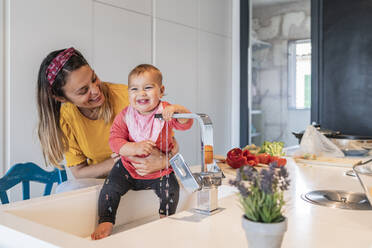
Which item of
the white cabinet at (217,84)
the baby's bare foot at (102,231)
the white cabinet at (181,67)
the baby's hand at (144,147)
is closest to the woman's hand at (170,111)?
the baby's hand at (144,147)

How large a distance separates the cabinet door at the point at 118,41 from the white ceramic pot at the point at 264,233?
7.97ft

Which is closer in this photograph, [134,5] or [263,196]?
[263,196]

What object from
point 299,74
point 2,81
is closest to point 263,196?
point 2,81

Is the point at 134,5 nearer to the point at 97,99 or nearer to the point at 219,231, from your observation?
the point at 97,99

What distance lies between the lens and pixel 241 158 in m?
1.50

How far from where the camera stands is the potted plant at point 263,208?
0.53 m

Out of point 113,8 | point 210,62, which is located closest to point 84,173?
point 113,8

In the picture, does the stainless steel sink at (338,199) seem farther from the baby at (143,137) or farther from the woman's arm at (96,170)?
the woman's arm at (96,170)

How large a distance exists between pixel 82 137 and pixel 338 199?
3.66 ft

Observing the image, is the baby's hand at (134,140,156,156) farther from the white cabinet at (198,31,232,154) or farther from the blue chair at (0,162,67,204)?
the white cabinet at (198,31,232,154)

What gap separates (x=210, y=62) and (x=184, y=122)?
2.93 m

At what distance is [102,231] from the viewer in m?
1.04

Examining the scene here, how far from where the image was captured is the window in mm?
3768

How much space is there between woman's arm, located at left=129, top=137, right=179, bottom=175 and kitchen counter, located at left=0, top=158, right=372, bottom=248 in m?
0.35
